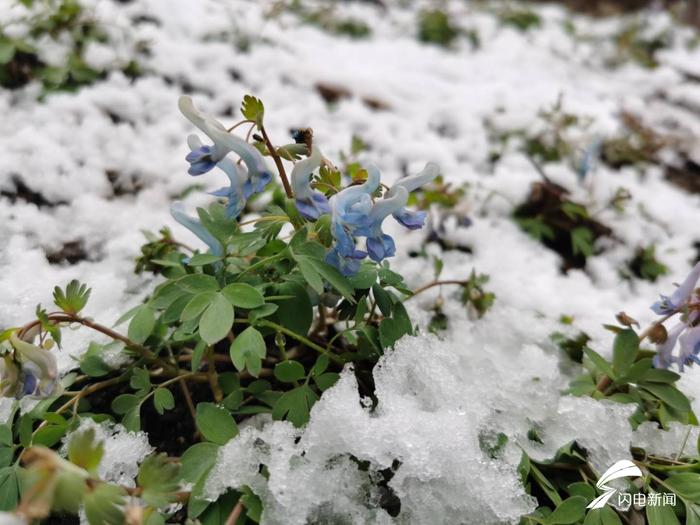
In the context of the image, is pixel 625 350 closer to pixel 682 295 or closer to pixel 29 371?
pixel 682 295

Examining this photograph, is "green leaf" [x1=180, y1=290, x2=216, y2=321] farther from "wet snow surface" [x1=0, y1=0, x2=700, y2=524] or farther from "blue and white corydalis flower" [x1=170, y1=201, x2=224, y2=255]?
"wet snow surface" [x1=0, y1=0, x2=700, y2=524]

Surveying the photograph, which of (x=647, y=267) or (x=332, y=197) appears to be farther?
(x=647, y=267)

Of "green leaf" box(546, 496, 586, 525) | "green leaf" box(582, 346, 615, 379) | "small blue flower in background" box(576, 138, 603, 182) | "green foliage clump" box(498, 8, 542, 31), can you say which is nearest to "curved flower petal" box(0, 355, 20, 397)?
"green leaf" box(546, 496, 586, 525)

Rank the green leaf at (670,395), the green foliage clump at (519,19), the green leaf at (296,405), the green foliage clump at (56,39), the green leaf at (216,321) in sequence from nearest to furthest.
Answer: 1. the green leaf at (216,321)
2. the green leaf at (296,405)
3. the green leaf at (670,395)
4. the green foliage clump at (56,39)
5. the green foliage clump at (519,19)

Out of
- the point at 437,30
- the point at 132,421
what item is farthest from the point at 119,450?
the point at 437,30

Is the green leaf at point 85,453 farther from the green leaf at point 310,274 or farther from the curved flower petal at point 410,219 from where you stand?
the curved flower petal at point 410,219

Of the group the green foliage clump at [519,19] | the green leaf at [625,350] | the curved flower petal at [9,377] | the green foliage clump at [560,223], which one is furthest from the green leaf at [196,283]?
the green foliage clump at [519,19]
